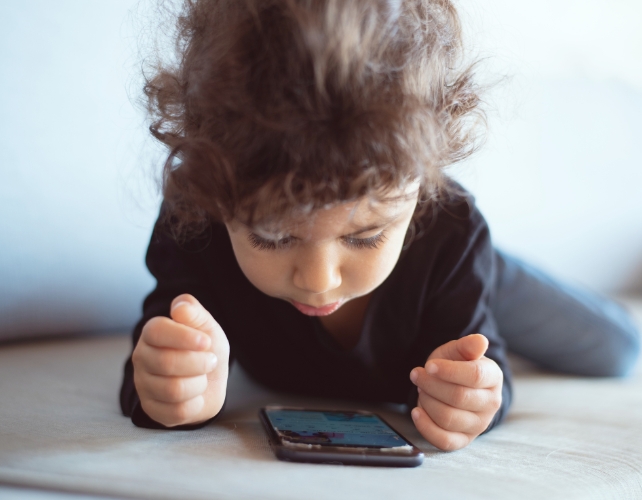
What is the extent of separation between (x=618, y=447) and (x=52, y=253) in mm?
624

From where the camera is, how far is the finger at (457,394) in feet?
1.59

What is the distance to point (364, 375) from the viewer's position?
65 cm

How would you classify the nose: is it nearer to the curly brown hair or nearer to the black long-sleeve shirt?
the curly brown hair

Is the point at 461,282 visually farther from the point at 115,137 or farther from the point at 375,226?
the point at 115,137

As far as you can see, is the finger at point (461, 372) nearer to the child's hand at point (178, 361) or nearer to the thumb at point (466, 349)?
the thumb at point (466, 349)

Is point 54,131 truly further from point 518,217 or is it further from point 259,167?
point 518,217

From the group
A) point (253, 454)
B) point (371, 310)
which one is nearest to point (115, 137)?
point (371, 310)

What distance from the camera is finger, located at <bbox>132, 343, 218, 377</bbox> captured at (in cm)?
43

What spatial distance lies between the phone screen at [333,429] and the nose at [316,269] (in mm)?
103

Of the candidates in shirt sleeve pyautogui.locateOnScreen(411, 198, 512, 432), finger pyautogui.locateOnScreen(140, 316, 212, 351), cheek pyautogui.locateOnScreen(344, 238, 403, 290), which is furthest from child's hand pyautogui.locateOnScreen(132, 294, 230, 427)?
shirt sleeve pyautogui.locateOnScreen(411, 198, 512, 432)

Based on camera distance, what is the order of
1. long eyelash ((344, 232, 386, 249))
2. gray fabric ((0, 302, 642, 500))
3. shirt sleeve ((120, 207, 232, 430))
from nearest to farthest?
1. gray fabric ((0, 302, 642, 500))
2. long eyelash ((344, 232, 386, 249))
3. shirt sleeve ((120, 207, 232, 430))

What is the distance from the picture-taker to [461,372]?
48 centimetres

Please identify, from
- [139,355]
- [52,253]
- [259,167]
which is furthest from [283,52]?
[52,253]

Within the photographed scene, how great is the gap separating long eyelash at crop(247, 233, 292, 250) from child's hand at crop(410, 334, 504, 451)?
14 cm
